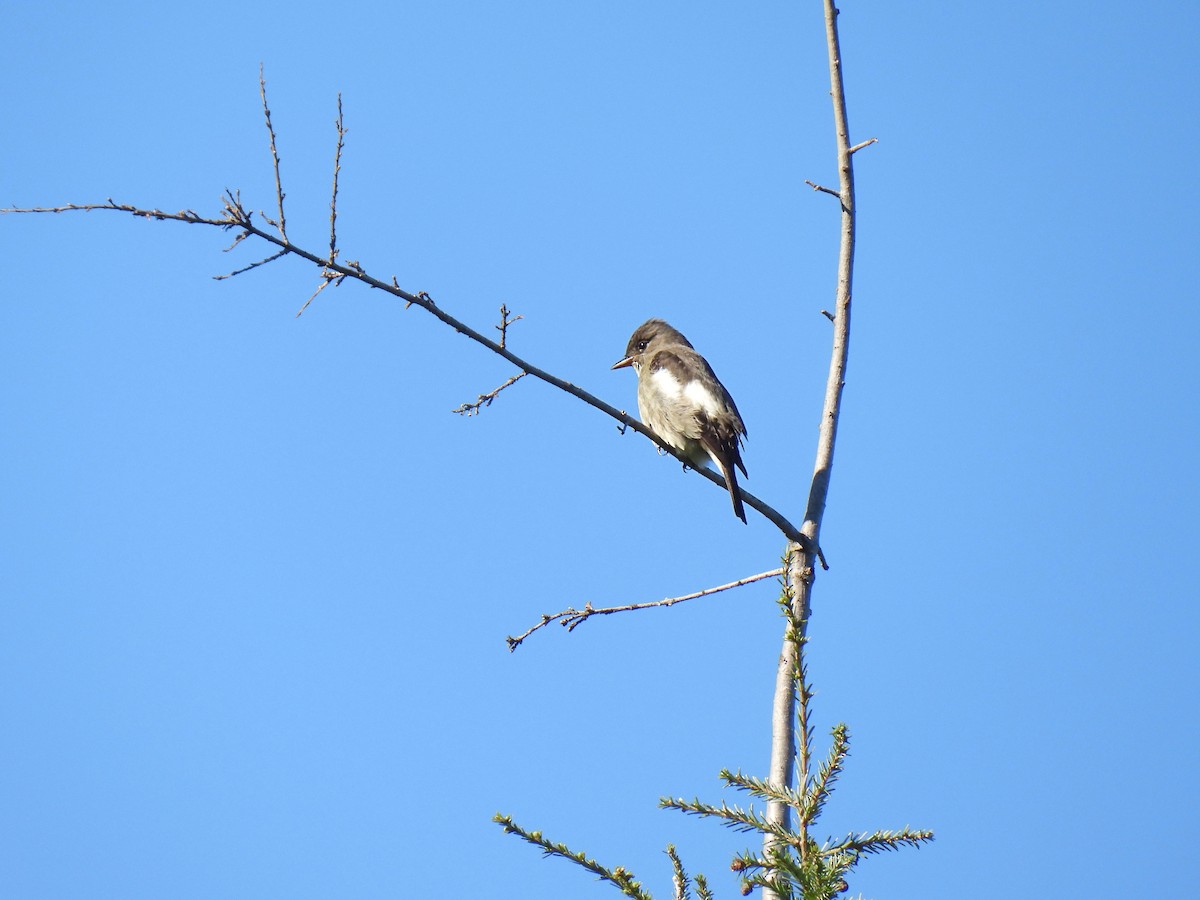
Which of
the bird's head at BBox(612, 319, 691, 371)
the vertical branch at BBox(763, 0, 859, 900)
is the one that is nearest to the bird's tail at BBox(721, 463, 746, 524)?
the vertical branch at BBox(763, 0, 859, 900)

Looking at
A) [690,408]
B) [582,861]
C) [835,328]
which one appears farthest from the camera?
[690,408]

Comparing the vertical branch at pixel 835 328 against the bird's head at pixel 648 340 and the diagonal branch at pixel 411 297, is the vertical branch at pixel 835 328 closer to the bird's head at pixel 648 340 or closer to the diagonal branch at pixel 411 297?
the diagonal branch at pixel 411 297

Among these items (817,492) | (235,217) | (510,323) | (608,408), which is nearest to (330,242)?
(235,217)

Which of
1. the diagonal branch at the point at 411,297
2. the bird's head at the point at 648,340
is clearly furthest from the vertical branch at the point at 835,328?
the bird's head at the point at 648,340

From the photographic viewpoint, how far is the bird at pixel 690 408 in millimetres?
7035

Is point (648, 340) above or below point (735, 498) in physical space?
above

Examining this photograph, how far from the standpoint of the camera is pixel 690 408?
286 inches

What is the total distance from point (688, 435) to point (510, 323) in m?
2.79

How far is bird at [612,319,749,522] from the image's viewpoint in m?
7.04

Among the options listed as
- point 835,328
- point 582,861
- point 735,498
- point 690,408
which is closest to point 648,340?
point 690,408

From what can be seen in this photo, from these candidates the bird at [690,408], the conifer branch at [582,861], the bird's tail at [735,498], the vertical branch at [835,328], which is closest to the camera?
the conifer branch at [582,861]

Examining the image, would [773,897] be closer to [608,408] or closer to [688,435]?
[608,408]

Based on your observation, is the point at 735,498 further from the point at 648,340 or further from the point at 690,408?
the point at 648,340

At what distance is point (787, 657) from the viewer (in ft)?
13.3
